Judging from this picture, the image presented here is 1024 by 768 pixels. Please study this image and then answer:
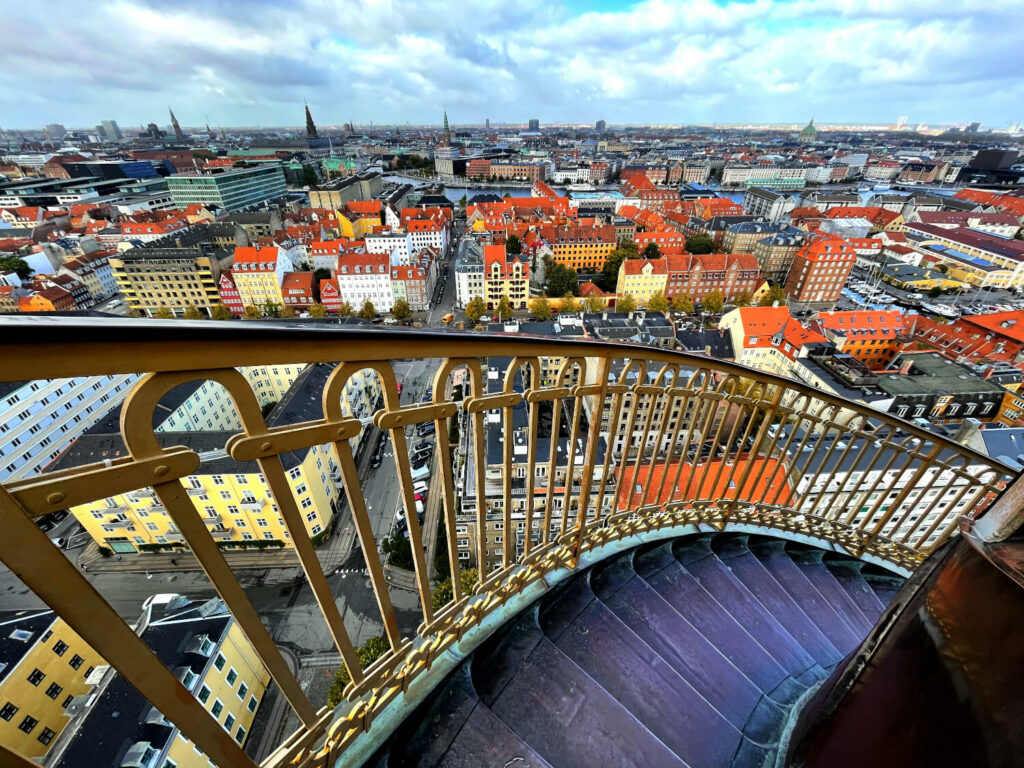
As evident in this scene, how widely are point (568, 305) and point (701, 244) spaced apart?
71.8 ft

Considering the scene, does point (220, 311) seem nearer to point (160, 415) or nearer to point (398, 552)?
point (160, 415)

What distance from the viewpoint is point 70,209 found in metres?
61.0

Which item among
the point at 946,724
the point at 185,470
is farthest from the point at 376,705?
the point at 946,724

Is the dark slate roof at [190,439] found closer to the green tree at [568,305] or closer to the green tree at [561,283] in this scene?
the green tree at [568,305]

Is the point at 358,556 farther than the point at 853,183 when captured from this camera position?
No

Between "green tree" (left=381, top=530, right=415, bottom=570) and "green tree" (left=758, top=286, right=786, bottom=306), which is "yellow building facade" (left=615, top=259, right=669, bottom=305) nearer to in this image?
"green tree" (left=758, top=286, right=786, bottom=306)

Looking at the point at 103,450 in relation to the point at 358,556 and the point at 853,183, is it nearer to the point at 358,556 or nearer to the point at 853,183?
the point at 358,556

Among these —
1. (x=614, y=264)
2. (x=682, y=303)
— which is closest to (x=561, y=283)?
(x=614, y=264)

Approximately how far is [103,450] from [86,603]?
20441mm

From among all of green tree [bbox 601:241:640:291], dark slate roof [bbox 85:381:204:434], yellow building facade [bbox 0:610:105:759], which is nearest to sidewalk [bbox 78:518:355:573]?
dark slate roof [bbox 85:381:204:434]

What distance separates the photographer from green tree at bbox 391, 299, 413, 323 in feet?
120

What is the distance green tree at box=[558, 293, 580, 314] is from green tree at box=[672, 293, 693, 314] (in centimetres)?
935

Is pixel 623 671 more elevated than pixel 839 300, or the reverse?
pixel 623 671

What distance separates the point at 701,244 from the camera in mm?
49344
